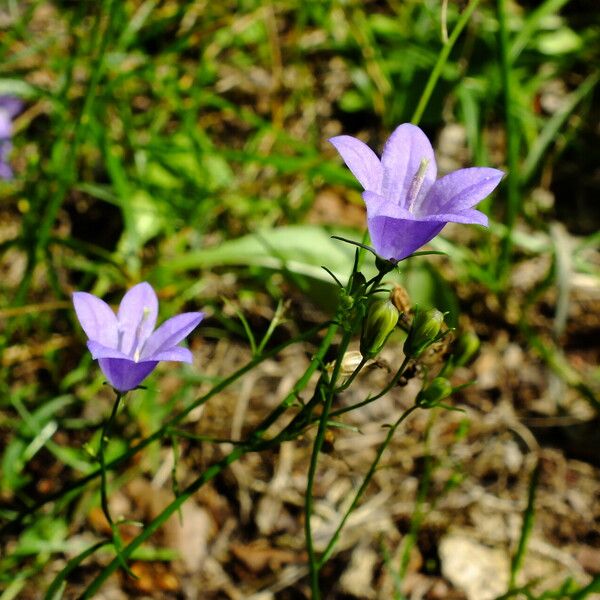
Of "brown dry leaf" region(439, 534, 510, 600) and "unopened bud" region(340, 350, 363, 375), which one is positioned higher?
"unopened bud" region(340, 350, 363, 375)

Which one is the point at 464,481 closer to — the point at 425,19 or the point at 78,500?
the point at 78,500

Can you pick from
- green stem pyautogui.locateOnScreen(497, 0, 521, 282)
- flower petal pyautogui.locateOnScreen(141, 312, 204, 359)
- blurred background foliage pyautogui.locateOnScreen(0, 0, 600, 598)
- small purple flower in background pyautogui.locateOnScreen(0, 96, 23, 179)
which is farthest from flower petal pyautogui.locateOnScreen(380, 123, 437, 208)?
small purple flower in background pyautogui.locateOnScreen(0, 96, 23, 179)

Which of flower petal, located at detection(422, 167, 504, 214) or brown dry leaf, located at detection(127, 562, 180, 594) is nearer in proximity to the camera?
flower petal, located at detection(422, 167, 504, 214)

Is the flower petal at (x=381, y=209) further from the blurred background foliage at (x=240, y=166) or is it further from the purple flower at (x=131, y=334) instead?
the blurred background foliage at (x=240, y=166)

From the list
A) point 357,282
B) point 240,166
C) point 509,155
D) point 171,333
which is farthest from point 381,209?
point 240,166

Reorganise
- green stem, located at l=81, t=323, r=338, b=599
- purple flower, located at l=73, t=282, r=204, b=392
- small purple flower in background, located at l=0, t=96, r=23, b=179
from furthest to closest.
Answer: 1. small purple flower in background, located at l=0, t=96, r=23, b=179
2. green stem, located at l=81, t=323, r=338, b=599
3. purple flower, located at l=73, t=282, r=204, b=392

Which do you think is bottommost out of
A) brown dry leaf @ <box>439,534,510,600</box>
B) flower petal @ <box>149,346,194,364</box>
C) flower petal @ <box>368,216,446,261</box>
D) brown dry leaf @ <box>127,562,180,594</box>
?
brown dry leaf @ <box>439,534,510,600</box>

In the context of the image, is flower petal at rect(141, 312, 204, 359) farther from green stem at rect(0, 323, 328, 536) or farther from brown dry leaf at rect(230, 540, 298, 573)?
brown dry leaf at rect(230, 540, 298, 573)
